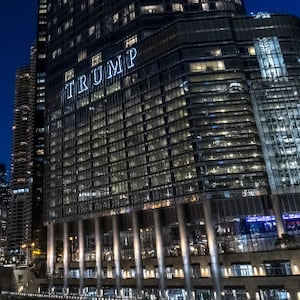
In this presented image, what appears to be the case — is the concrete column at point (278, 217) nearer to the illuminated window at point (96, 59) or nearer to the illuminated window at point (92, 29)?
the illuminated window at point (96, 59)

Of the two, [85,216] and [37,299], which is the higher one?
[85,216]

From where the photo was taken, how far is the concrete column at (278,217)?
82250 millimetres

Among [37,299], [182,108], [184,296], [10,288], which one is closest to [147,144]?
[182,108]

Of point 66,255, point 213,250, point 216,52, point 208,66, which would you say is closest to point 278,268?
point 213,250

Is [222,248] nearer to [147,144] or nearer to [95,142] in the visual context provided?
[147,144]

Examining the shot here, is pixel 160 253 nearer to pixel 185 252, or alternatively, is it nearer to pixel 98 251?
pixel 185 252

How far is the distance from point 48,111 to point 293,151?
303ft

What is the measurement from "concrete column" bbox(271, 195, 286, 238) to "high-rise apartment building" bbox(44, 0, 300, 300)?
262mm

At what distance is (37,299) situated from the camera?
81625 mm

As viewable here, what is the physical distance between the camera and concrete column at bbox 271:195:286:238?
82.2m

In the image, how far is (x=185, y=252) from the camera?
282 ft

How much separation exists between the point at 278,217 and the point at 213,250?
17628mm

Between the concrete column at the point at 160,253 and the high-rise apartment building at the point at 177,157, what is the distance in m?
0.28

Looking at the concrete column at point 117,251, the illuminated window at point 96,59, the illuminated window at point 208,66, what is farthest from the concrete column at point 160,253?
the illuminated window at point 96,59
